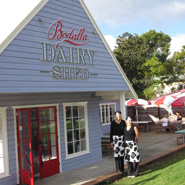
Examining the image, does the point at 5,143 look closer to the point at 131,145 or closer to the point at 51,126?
the point at 51,126

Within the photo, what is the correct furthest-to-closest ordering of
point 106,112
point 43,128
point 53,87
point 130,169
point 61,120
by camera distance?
point 106,112 < point 61,120 < point 43,128 < point 130,169 < point 53,87

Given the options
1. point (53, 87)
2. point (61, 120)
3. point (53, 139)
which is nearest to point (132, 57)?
point (61, 120)

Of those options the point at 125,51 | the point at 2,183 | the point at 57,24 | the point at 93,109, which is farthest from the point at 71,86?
the point at 125,51

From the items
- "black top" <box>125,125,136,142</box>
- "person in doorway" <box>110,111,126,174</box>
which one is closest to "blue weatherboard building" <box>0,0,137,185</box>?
"person in doorway" <box>110,111,126,174</box>

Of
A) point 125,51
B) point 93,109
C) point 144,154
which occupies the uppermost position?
point 125,51

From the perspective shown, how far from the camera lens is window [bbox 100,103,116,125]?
1809 centimetres

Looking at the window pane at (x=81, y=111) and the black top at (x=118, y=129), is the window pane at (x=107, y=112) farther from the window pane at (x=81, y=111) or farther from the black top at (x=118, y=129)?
the black top at (x=118, y=129)

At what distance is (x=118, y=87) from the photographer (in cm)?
891

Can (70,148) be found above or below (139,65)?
below

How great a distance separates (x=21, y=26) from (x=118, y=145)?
4.05 meters

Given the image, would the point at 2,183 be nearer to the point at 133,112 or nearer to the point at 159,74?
the point at 133,112

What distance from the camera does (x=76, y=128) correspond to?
875 centimetres

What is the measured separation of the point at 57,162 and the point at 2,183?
1.86 meters

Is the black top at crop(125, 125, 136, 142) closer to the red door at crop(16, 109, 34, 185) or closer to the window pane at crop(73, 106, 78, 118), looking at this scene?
the window pane at crop(73, 106, 78, 118)
